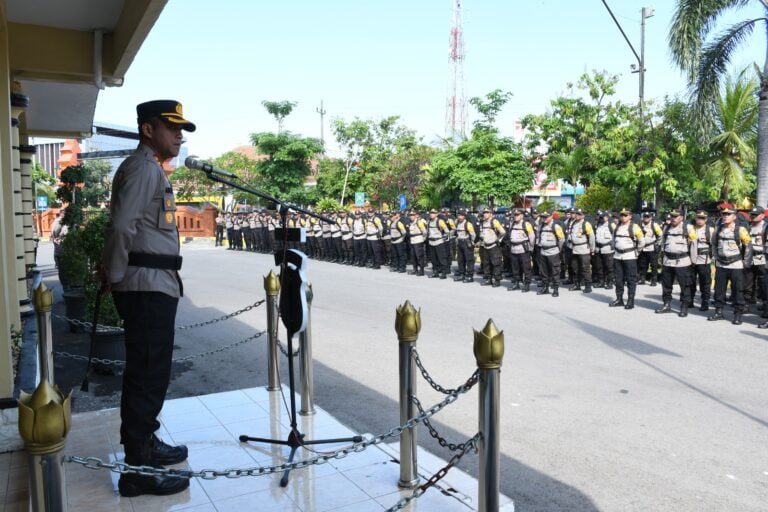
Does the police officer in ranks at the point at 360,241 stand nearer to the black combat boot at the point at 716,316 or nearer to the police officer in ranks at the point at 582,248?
the police officer in ranks at the point at 582,248

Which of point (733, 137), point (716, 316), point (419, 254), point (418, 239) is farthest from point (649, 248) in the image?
point (733, 137)

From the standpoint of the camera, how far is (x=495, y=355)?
290 cm

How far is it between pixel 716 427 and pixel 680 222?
6812mm

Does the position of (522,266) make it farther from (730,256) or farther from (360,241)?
(360,241)

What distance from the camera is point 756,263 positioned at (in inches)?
409

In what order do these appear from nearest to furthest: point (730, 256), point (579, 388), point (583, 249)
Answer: point (579, 388), point (730, 256), point (583, 249)

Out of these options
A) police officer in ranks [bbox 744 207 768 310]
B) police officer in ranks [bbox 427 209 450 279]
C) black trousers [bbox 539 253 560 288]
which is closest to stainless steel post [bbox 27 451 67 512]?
police officer in ranks [bbox 744 207 768 310]

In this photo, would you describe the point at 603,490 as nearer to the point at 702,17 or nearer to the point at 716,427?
the point at 716,427

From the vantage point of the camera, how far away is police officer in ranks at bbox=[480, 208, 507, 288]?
49.5ft

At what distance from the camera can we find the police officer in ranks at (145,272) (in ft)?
11.6

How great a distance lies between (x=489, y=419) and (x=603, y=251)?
37.9 feet

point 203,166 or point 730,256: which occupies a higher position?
point 203,166

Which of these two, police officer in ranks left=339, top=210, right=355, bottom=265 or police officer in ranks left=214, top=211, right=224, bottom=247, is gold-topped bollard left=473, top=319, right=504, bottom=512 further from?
police officer in ranks left=214, top=211, right=224, bottom=247

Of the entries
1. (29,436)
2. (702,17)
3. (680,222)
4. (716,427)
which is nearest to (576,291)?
(680,222)
